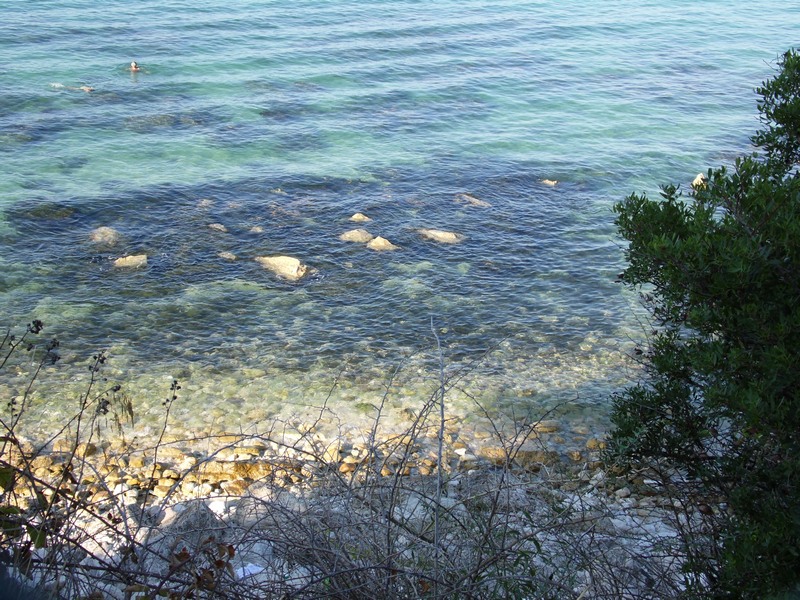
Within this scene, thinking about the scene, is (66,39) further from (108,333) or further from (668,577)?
(668,577)

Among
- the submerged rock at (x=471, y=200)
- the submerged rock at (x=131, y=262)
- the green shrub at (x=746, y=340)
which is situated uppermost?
the green shrub at (x=746, y=340)

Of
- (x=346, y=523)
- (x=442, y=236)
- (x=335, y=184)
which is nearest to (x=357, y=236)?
(x=442, y=236)

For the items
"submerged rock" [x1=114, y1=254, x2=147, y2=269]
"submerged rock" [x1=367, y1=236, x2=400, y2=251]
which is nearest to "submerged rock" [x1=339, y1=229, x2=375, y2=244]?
"submerged rock" [x1=367, y1=236, x2=400, y2=251]

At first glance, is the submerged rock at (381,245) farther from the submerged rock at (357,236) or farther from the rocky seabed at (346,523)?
the rocky seabed at (346,523)

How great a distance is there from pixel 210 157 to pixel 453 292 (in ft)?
26.4

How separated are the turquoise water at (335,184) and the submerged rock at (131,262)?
20 centimetres

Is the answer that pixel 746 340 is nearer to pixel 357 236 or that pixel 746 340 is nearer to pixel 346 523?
pixel 346 523

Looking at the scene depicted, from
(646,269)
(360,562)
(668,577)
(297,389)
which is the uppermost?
(646,269)

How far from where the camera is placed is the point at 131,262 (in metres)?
13.2

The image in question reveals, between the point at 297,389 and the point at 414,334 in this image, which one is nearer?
the point at 297,389

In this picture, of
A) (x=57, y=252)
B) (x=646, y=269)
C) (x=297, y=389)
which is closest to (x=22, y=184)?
(x=57, y=252)

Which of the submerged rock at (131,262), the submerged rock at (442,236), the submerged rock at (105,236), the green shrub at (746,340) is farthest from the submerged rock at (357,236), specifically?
the green shrub at (746,340)

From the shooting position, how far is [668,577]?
516 cm

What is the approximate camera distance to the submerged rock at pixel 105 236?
13.9m
